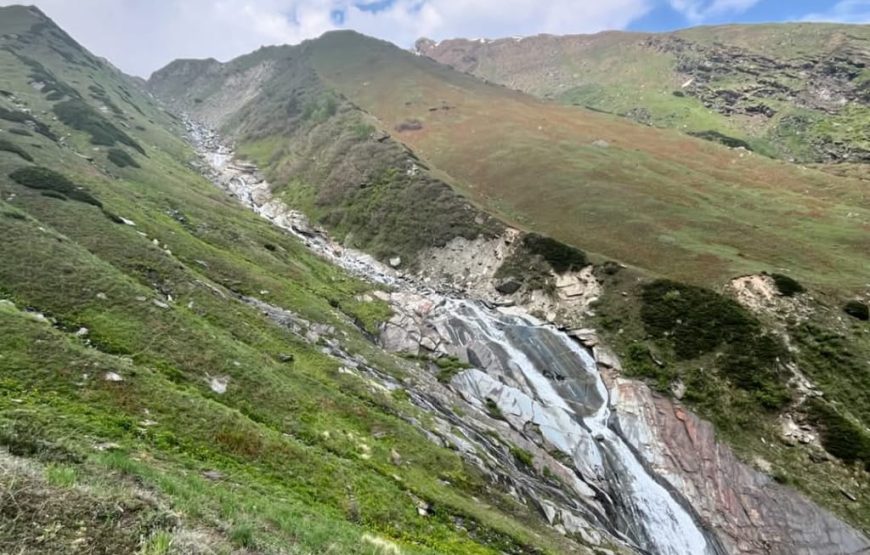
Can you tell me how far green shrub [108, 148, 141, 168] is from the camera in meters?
62.3

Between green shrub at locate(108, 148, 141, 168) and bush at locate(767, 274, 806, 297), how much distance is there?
69.8 meters

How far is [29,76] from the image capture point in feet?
299

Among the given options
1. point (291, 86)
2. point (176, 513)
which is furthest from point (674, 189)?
point (291, 86)

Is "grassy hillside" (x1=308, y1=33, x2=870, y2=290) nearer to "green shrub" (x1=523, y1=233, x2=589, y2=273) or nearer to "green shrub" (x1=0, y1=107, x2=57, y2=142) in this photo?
"green shrub" (x1=523, y1=233, x2=589, y2=273)

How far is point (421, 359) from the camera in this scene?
39.7m

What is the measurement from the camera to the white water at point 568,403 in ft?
97.6

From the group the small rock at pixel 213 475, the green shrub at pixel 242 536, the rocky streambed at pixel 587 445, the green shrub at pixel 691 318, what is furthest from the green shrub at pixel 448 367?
the green shrub at pixel 242 536

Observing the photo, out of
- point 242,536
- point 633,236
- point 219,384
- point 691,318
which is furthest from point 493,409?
point 633,236

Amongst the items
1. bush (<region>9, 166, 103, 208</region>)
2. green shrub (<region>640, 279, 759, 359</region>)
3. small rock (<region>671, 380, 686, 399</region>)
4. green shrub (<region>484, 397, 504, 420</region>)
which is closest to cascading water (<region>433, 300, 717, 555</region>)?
green shrub (<region>484, 397, 504, 420</region>)

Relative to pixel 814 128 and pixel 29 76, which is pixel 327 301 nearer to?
pixel 29 76

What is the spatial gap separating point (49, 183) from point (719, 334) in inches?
2066

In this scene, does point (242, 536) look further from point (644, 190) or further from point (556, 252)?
point (644, 190)

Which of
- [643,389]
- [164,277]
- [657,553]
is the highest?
[643,389]

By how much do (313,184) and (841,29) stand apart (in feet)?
650
